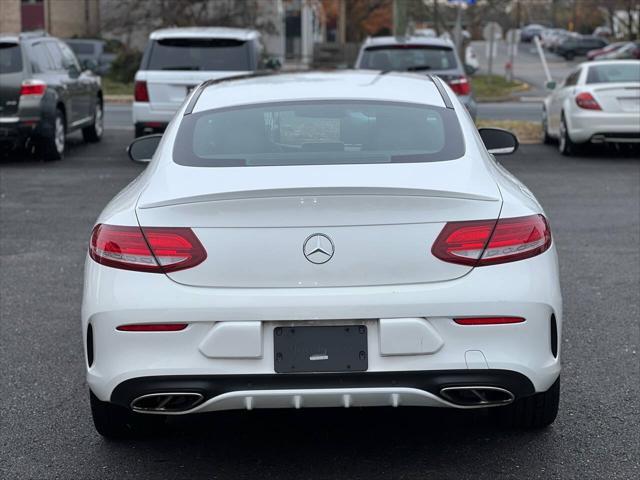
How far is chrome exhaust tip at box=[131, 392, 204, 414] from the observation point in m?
4.14

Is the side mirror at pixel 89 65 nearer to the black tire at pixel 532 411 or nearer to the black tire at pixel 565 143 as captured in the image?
the black tire at pixel 565 143

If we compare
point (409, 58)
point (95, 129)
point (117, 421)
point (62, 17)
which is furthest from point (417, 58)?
point (62, 17)

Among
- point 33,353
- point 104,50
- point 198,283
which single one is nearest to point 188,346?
point 198,283

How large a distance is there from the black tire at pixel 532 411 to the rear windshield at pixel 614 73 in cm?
1210

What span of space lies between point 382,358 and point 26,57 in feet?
39.5

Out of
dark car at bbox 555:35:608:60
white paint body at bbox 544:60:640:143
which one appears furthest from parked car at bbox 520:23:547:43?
white paint body at bbox 544:60:640:143

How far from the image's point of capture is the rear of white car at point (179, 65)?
1508 centimetres

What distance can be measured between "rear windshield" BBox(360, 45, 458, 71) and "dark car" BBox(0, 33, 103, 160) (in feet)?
13.5

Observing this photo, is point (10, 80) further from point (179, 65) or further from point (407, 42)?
point (407, 42)

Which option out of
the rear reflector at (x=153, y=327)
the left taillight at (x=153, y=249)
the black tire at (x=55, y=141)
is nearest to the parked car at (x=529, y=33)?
the black tire at (x=55, y=141)

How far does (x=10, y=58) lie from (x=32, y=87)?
494 mm

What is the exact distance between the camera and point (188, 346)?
4.09 meters

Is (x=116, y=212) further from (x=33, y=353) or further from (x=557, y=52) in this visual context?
(x=557, y=52)

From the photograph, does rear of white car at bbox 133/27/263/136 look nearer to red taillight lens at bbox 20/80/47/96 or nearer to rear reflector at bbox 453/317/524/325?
red taillight lens at bbox 20/80/47/96
